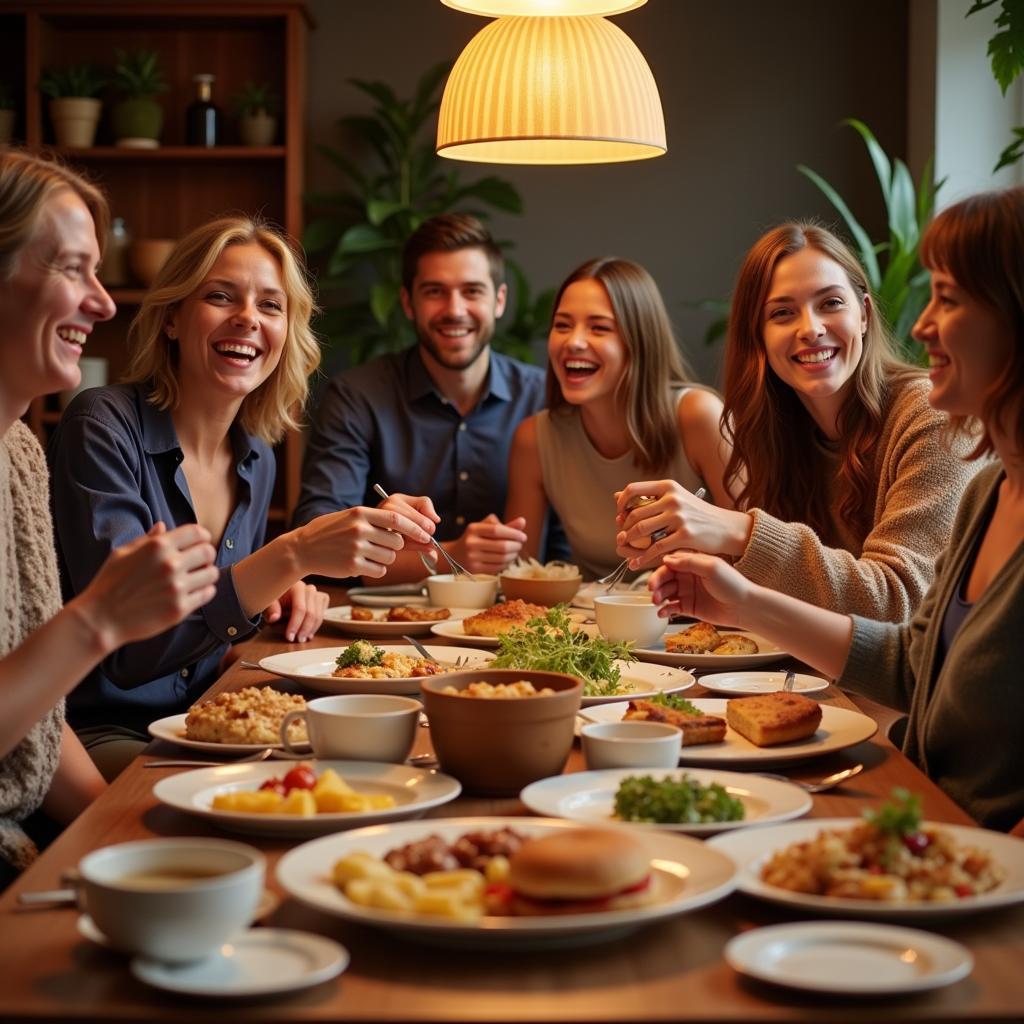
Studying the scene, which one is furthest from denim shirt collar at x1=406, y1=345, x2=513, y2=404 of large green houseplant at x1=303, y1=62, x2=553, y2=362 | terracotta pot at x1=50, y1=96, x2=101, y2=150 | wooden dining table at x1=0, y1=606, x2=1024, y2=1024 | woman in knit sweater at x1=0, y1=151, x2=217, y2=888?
wooden dining table at x1=0, y1=606, x2=1024, y2=1024

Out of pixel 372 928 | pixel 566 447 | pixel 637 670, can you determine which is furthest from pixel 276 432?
pixel 372 928

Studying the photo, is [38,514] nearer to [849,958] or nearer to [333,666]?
[333,666]

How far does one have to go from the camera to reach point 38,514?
1.82 metres

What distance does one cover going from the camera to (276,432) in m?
2.85

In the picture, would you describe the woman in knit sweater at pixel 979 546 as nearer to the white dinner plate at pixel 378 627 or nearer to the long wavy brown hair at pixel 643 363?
the white dinner plate at pixel 378 627

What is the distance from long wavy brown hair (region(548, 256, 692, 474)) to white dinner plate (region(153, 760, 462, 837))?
2.07 m

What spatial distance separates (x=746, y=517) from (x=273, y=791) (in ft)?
3.77

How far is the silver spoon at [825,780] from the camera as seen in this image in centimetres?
144

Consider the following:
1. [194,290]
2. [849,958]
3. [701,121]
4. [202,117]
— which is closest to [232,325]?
[194,290]

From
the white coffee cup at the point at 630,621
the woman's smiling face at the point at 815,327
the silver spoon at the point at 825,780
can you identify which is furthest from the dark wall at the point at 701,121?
the silver spoon at the point at 825,780

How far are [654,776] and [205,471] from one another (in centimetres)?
150

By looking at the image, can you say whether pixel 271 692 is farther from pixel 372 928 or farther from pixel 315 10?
pixel 315 10

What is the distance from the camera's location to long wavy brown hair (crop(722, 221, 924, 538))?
8.43ft

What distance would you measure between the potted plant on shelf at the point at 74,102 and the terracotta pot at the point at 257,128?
552 mm
